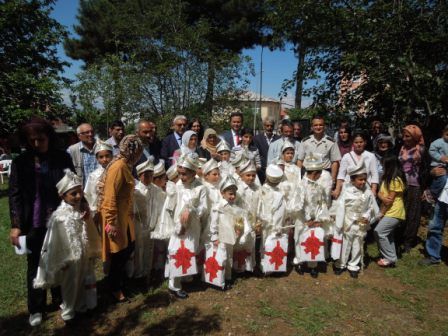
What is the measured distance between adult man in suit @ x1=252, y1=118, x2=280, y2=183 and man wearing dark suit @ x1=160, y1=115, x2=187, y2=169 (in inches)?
60.2

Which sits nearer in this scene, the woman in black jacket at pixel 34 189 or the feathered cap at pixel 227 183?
the woman in black jacket at pixel 34 189

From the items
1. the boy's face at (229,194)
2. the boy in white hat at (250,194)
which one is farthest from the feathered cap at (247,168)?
the boy's face at (229,194)

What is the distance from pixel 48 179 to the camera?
11.7ft

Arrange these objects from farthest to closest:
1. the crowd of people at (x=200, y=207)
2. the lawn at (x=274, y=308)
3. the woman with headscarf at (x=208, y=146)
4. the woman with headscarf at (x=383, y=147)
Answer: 1. the woman with headscarf at (x=208, y=146)
2. the woman with headscarf at (x=383, y=147)
3. the lawn at (x=274, y=308)
4. the crowd of people at (x=200, y=207)

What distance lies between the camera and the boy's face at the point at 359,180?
15.7 ft

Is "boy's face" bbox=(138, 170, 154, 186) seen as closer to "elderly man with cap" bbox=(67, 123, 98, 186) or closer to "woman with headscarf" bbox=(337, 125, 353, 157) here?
"elderly man with cap" bbox=(67, 123, 98, 186)

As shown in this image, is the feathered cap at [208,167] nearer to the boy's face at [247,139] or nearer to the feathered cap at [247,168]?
the feathered cap at [247,168]

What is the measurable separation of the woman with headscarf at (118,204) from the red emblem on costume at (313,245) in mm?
2426

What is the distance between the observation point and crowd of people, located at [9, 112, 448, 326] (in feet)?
11.6

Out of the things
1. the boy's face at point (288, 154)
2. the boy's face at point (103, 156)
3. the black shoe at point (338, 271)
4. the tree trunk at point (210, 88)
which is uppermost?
the tree trunk at point (210, 88)

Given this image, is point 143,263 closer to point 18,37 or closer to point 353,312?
point 353,312

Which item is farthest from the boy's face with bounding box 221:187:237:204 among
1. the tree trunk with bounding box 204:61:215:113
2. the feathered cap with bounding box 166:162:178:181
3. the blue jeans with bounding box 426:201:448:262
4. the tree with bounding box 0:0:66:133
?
the tree trunk with bounding box 204:61:215:113

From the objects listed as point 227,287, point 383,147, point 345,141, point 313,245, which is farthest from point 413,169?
point 227,287

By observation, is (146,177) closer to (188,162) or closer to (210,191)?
(188,162)
